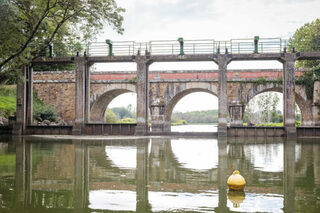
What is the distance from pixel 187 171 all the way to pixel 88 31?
42.7ft

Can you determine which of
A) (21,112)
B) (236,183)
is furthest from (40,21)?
(236,183)

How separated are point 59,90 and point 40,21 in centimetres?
1542

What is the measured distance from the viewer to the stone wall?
1154 inches

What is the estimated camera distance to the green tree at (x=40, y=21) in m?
14.8

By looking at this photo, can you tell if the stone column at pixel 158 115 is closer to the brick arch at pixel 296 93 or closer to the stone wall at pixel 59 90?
the brick arch at pixel 296 93

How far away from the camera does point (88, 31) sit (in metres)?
18.9

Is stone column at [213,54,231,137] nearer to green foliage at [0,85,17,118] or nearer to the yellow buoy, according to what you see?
the yellow buoy

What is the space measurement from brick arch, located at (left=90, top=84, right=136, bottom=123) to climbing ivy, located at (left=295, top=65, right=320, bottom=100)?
1298 centimetres

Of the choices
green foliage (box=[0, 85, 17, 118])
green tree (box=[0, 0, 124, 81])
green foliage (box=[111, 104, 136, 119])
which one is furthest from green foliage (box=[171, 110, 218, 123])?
green tree (box=[0, 0, 124, 81])

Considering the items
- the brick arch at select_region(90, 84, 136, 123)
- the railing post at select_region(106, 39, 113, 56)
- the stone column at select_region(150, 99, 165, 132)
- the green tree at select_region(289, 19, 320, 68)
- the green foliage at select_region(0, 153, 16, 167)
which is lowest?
the green foliage at select_region(0, 153, 16, 167)

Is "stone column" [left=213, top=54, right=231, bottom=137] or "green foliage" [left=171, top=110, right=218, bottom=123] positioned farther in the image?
"green foliage" [left=171, top=110, right=218, bottom=123]

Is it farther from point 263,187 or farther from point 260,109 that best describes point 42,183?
point 260,109

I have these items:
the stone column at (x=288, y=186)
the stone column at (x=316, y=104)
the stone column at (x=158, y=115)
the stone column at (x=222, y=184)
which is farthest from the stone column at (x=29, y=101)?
the stone column at (x=316, y=104)

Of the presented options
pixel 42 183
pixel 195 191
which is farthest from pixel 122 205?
pixel 42 183
